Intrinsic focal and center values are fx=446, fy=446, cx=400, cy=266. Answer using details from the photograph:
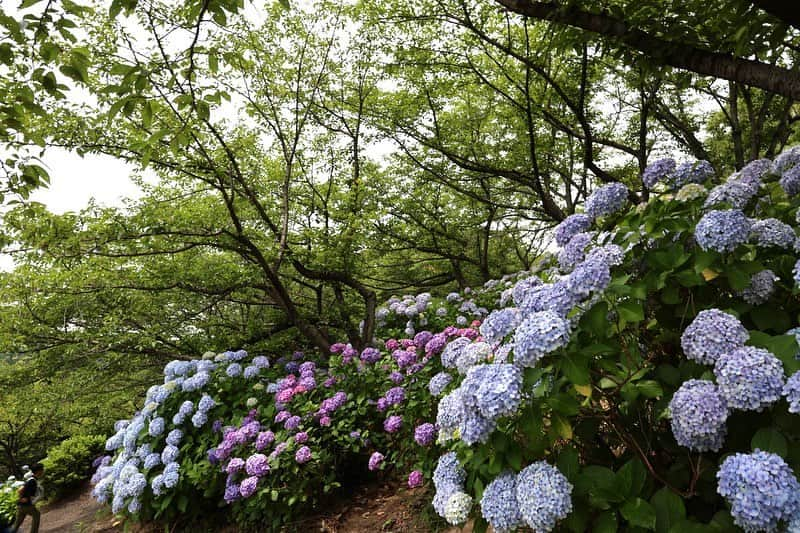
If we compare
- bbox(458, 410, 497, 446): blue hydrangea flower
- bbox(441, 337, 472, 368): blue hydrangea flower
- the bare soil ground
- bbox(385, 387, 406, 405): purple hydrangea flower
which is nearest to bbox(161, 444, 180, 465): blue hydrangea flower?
the bare soil ground

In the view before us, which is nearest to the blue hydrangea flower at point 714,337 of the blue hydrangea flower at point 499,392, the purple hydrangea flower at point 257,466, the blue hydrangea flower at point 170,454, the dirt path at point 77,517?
the blue hydrangea flower at point 499,392

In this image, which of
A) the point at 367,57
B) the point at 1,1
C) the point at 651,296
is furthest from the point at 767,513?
the point at 367,57

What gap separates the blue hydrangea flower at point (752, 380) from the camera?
3.77ft

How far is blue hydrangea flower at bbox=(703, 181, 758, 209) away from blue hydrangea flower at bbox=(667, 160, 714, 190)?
30 centimetres

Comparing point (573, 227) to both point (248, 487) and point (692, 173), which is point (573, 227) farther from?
point (248, 487)

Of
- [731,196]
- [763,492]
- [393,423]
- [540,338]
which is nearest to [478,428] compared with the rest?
[540,338]

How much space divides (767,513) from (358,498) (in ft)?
10.5

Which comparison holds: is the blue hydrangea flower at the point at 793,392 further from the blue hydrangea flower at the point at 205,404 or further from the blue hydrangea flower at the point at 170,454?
the blue hydrangea flower at the point at 170,454

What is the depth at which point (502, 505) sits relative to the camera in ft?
4.82

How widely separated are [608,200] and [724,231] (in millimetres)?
526

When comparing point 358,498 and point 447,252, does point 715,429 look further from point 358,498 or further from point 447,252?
point 447,252

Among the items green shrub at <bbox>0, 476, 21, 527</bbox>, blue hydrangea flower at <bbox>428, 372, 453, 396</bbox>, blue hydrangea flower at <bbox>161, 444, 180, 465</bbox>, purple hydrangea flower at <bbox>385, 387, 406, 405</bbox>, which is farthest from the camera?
green shrub at <bbox>0, 476, 21, 527</bbox>

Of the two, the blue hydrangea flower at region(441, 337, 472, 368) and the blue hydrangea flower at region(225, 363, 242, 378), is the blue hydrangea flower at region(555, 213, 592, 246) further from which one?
the blue hydrangea flower at region(225, 363, 242, 378)

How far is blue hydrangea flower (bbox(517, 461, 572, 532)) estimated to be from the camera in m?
1.33
